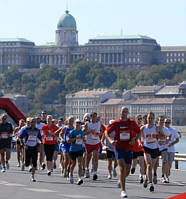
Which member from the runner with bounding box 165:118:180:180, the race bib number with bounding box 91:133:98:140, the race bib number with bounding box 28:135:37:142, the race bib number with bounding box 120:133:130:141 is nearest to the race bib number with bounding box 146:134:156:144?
the runner with bounding box 165:118:180:180

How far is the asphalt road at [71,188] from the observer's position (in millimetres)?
24188

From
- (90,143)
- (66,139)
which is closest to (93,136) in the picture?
(90,143)

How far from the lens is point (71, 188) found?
26.1 meters

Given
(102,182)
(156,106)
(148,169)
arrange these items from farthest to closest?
(156,106) → (102,182) → (148,169)

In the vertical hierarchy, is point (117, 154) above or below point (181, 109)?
below

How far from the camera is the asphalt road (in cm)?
2419

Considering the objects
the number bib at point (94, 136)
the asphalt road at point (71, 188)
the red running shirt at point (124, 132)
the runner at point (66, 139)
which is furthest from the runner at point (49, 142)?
the red running shirt at point (124, 132)

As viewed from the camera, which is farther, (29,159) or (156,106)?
(156,106)

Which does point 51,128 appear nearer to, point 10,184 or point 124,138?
point 10,184

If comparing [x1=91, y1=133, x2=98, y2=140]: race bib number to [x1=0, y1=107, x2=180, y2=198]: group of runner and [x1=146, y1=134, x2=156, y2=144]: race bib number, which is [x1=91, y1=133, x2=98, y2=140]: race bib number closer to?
[x1=0, y1=107, x2=180, y2=198]: group of runner

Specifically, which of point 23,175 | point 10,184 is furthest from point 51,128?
point 10,184

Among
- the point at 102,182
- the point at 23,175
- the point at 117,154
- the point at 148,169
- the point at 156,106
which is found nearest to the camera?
the point at 117,154

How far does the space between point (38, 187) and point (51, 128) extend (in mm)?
5064

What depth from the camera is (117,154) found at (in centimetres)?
2434
